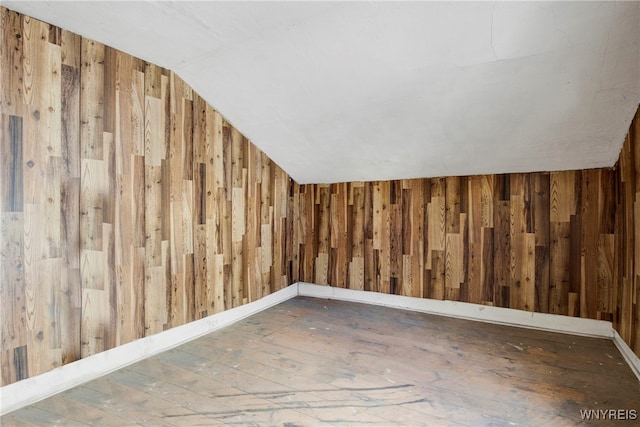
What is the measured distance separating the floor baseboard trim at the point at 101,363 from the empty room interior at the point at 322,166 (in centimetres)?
1

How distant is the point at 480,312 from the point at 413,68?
2.27 m

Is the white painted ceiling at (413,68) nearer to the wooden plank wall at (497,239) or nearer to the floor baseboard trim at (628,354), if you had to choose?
the wooden plank wall at (497,239)

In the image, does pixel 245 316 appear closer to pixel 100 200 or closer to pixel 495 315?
pixel 100 200

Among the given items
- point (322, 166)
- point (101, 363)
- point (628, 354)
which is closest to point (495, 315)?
point (628, 354)

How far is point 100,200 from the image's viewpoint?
78.5 inches

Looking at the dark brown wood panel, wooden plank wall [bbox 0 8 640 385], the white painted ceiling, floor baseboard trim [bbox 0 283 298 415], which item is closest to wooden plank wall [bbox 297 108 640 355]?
wooden plank wall [bbox 0 8 640 385]

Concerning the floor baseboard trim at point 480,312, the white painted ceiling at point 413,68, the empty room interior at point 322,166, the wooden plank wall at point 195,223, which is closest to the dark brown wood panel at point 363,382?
the empty room interior at point 322,166

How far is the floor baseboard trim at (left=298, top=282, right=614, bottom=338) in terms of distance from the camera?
254cm

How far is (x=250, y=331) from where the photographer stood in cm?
266

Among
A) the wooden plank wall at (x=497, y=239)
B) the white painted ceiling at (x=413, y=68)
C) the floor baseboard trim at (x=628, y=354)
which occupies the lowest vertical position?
the floor baseboard trim at (x=628, y=354)

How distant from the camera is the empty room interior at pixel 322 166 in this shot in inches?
64.2

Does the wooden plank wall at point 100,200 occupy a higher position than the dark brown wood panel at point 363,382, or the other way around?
the wooden plank wall at point 100,200

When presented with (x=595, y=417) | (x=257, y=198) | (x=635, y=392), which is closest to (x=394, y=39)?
(x=257, y=198)

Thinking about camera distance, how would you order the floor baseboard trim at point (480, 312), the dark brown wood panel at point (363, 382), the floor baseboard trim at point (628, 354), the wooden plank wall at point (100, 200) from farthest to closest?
1. the floor baseboard trim at point (480, 312)
2. the floor baseboard trim at point (628, 354)
3. the wooden plank wall at point (100, 200)
4. the dark brown wood panel at point (363, 382)
